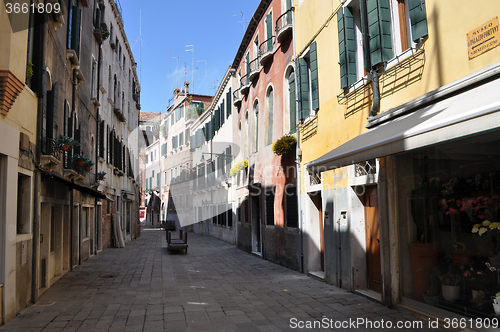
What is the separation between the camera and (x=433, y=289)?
5.67 m

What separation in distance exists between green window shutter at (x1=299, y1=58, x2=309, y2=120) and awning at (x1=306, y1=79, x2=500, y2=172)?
14.2 ft

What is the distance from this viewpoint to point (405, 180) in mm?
6172

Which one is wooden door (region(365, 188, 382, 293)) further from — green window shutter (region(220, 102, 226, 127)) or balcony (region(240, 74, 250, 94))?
green window shutter (region(220, 102, 226, 127))

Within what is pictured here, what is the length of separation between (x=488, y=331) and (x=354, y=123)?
4.09 m

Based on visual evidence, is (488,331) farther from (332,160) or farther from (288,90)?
(288,90)

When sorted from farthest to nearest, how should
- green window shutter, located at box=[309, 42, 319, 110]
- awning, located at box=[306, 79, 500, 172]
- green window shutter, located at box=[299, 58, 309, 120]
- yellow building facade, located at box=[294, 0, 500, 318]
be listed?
green window shutter, located at box=[299, 58, 309, 120] → green window shutter, located at box=[309, 42, 319, 110] → yellow building facade, located at box=[294, 0, 500, 318] → awning, located at box=[306, 79, 500, 172]

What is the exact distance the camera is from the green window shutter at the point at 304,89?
32.9 ft

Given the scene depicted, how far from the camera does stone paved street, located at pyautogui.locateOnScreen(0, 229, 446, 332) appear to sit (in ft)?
19.0

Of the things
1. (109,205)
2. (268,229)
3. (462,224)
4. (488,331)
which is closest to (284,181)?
(268,229)

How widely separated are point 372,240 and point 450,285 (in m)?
2.04

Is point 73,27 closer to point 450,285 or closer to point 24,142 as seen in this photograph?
point 24,142

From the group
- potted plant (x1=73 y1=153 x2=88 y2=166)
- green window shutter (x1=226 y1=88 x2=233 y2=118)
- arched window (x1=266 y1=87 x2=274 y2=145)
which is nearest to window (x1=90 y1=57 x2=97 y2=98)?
potted plant (x1=73 y1=153 x2=88 y2=166)

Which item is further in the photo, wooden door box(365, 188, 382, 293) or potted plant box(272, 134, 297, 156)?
potted plant box(272, 134, 297, 156)

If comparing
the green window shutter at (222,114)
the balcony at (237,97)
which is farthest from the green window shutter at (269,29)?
the green window shutter at (222,114)
